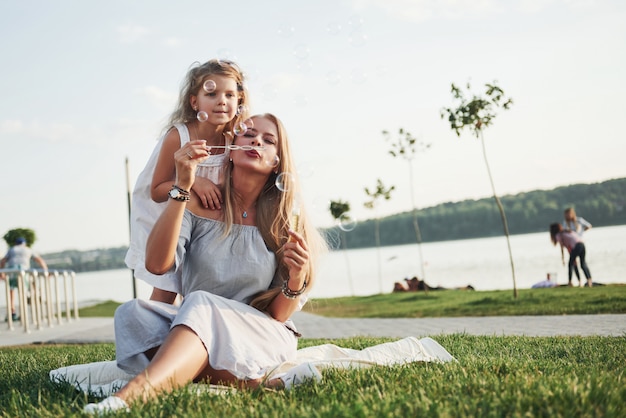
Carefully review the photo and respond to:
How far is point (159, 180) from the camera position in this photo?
423cm

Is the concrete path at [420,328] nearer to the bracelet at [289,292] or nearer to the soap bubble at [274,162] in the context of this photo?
the bracelet at [289,292]

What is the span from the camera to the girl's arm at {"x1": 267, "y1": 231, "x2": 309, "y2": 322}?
328 centimetres

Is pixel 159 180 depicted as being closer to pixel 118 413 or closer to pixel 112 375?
pixel 112 375

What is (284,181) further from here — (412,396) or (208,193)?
(412,396)

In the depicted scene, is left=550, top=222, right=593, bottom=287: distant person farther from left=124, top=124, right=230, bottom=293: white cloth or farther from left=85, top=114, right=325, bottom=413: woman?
left=85, top=114, right=325, bottom=413: woman

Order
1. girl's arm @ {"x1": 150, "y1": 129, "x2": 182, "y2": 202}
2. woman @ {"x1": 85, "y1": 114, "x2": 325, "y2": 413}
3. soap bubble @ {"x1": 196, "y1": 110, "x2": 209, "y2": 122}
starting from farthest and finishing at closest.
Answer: soap bubble @ {"x1": 196, "y1": 110, "x2": 209, "y2": 122}, girl's arm @ {"x1": 150, "y1": 129, "x2": 182, "y2": 202}, woman @ {"x1": 85, "y1": 114, "x2": 325, "y2": 413}

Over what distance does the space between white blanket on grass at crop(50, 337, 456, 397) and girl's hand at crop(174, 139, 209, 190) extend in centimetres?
99

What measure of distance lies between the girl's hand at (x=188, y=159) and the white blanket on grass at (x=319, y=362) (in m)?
0.99

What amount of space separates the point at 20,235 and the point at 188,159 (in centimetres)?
1860

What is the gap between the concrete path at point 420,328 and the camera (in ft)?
25.0

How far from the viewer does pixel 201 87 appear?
4543mm

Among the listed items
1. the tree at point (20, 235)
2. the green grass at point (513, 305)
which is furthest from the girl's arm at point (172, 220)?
the tree at point (20, 235)

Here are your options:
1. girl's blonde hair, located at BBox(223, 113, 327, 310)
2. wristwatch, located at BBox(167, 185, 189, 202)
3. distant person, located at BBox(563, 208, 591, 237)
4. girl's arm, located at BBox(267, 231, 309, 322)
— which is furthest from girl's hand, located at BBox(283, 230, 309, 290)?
distant person, located at BBox(563, 208, 591, 237)

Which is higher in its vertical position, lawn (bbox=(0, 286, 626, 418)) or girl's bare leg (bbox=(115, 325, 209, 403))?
girl's bare leg (bbox=(115, 325, 209, 403))
